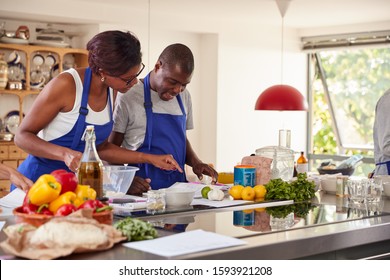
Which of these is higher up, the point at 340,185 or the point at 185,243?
the point at 340,185

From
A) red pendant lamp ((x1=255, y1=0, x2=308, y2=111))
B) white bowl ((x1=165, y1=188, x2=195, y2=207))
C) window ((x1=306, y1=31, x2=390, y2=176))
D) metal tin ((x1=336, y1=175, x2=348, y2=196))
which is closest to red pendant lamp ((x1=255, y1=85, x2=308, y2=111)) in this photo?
red pendant lamp ((x1=255, y1=0, x2=308, y2=111))

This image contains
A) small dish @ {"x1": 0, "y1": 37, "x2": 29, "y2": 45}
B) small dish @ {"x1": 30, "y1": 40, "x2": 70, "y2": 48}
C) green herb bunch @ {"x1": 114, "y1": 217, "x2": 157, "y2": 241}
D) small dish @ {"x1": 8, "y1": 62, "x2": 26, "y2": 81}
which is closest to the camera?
green herb bunch @ {"x1": 114, "y1": 217, "x2": 157, "y2": 241}

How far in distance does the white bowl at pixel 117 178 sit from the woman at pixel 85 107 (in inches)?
9.5

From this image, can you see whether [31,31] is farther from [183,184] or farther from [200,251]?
[200,251]

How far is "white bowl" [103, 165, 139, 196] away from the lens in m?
3.15

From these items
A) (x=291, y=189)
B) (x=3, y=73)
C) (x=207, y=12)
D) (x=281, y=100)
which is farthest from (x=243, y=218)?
(x=207, y=12)

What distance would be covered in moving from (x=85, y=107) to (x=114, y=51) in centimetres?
35

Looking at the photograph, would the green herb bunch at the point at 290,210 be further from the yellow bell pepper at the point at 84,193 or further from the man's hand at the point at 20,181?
the man's hand at the point at 20,181

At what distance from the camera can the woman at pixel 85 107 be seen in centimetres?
338

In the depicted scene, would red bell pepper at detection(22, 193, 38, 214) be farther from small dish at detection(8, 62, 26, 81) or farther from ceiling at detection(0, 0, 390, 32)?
small dish at detection(8, 62, 26, 81)

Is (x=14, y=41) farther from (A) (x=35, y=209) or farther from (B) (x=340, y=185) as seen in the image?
(A) (x=35, y=209)

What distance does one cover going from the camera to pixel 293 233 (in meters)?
2.62

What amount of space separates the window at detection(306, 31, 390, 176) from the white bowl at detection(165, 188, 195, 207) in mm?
8076

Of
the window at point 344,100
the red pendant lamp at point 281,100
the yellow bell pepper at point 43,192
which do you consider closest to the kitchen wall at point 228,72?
the window at point 344,100
